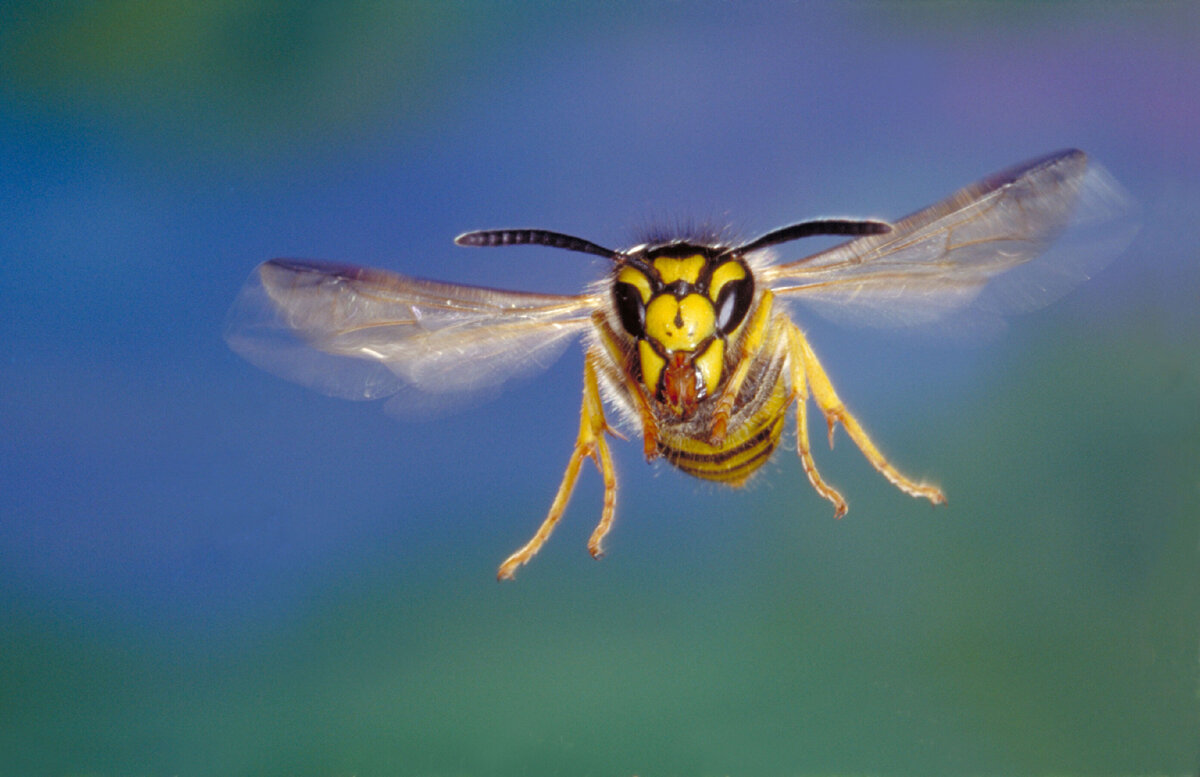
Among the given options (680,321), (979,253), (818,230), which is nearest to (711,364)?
(680,321)

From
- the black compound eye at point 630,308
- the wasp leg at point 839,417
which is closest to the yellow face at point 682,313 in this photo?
the black compound eye at point 630,308

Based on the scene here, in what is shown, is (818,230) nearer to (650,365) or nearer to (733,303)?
(733,303)

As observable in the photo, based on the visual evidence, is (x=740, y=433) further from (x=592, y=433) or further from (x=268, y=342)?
(x=268, y=342)

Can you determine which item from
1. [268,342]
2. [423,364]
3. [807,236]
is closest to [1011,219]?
[807,236]

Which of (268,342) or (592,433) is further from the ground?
(268,342)

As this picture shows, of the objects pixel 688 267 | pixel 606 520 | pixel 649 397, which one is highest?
pixel 688 267

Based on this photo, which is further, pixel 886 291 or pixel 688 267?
pixel 886 291
